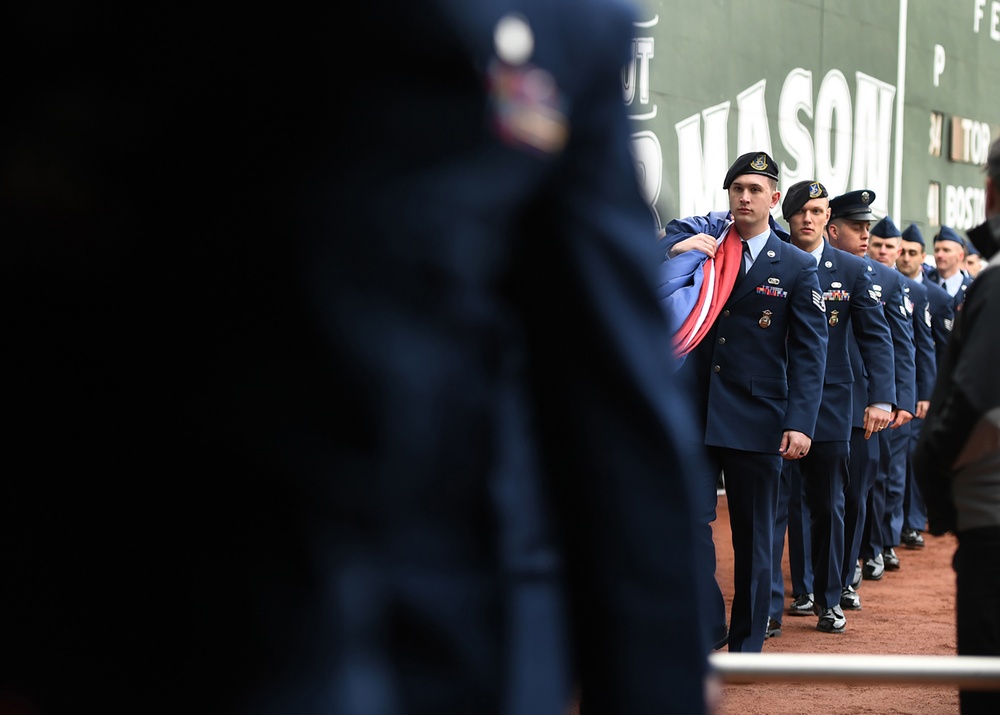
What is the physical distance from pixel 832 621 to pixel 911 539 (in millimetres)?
3593

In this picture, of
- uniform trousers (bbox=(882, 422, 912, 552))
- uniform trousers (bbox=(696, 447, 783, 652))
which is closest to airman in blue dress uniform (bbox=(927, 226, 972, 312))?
uniform trousers (bbox=(882, 422, 912, 552))

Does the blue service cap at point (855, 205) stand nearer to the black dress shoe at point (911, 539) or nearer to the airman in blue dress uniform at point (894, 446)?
the airman in blue dress uniform at point (894, 446)

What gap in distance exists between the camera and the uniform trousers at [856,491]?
24.1ft

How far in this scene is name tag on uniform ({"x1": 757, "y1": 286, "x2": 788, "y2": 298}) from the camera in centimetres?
601

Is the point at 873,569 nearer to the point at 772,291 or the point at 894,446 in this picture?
the point at 894,446

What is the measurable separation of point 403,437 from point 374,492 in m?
0.03

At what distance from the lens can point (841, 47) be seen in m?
14.4

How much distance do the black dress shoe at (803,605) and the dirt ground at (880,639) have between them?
58 mm

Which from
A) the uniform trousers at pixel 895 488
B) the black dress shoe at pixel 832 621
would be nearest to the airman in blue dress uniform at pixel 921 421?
the uniform trousers at pixel 895 488

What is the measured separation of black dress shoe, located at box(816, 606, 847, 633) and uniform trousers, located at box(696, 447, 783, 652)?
0.92 metres

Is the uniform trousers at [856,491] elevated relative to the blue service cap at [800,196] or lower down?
lower down

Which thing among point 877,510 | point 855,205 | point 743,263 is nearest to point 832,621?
point 743,263

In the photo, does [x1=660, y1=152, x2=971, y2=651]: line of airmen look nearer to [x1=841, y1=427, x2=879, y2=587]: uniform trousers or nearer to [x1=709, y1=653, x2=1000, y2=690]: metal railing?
[x1=841, y1=427, x2=879, y2=587]: uniform trousers

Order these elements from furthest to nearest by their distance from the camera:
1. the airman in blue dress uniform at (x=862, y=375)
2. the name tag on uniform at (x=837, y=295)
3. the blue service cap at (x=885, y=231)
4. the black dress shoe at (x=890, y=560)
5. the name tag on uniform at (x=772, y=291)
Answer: the blue service cap at (x=885, y=231), the black dress shoe at (x=890, y=560), the airman in blue dress uniform at (x=862, y=375), the name tag on uniform at (x=837, y=295), the name tag on uniform at (x=772, y=291)
